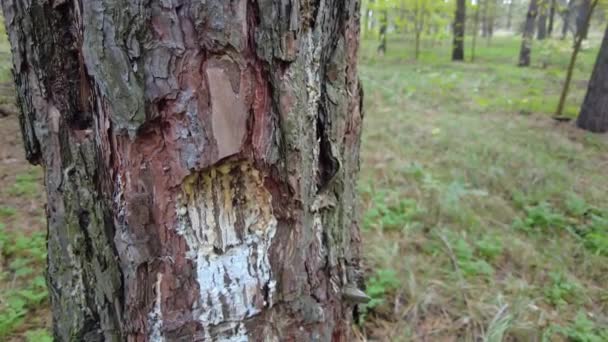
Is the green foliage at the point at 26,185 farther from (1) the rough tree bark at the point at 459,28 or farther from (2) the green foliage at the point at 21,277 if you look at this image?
(1) the rough tree bark at the point at 459,28

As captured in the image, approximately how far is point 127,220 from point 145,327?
25 cm

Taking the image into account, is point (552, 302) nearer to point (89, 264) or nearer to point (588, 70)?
point (89, 264)

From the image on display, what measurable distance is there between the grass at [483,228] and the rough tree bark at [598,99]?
0.27 meters

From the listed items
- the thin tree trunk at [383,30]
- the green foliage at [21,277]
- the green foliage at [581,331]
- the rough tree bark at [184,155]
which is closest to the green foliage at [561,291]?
the green foliage at [581,331]

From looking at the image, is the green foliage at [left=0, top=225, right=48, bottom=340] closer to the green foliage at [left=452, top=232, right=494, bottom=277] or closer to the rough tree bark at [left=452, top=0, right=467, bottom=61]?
the green foliage at [left=452, top=232, right=494, bottom=277]

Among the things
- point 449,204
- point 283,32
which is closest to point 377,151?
point 449,204

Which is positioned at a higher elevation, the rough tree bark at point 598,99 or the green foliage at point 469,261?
the rough tree bark at point 598,99

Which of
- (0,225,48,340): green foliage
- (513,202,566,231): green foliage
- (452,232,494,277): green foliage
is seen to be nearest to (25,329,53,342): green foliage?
(0,225,48,340): green foliage

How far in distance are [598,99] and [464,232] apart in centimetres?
386

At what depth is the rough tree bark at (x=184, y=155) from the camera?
69 centimetres

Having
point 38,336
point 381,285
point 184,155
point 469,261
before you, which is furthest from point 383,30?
point 184,155

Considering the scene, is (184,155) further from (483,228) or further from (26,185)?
(26,185)

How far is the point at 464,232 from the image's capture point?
2.64 metres

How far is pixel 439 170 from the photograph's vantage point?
371 centimetres
